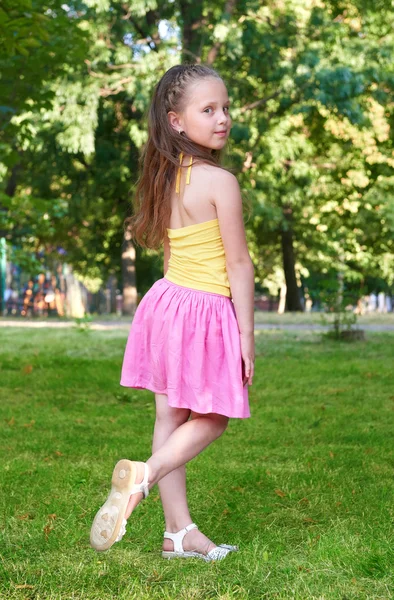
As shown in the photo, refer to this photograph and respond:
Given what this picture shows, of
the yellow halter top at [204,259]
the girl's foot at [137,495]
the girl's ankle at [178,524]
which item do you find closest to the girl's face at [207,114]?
the yellow halter top at [204,259]

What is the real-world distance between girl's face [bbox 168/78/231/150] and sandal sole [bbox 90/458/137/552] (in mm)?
1309

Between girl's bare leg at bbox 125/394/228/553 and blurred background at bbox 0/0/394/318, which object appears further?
blurred background at bbox 0/0/394/318

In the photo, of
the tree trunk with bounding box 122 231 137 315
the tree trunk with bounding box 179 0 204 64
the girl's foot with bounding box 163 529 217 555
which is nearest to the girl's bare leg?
the girl's foot with bounding box 163 529 217 555

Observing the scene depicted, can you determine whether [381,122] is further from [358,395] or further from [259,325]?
[358,395]

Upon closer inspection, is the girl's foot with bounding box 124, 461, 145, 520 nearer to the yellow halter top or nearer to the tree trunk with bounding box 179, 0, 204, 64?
the yellow halter top

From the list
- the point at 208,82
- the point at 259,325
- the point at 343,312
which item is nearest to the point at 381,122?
the point at 259,325

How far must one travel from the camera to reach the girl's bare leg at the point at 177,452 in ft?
11.2

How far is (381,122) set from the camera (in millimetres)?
27062

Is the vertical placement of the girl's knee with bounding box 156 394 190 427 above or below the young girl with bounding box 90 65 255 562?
below

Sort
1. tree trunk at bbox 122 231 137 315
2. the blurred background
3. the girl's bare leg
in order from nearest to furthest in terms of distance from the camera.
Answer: the girl's bare leg, the blurred background, tree trunk at bbox 122 231 137 315

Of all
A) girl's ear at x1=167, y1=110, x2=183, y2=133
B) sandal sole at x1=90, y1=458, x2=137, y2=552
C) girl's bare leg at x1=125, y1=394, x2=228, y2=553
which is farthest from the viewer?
girl's ear at x1=167, y1=110, x2=183, y2=133

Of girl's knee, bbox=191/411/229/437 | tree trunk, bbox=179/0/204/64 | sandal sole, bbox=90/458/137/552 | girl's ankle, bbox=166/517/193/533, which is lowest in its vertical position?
girl's ankle, bbox=166/517/193/533

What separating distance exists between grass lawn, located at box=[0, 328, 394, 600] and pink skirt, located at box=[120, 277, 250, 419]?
23.9 inches

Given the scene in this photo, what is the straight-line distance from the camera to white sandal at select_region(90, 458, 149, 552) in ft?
10.2
